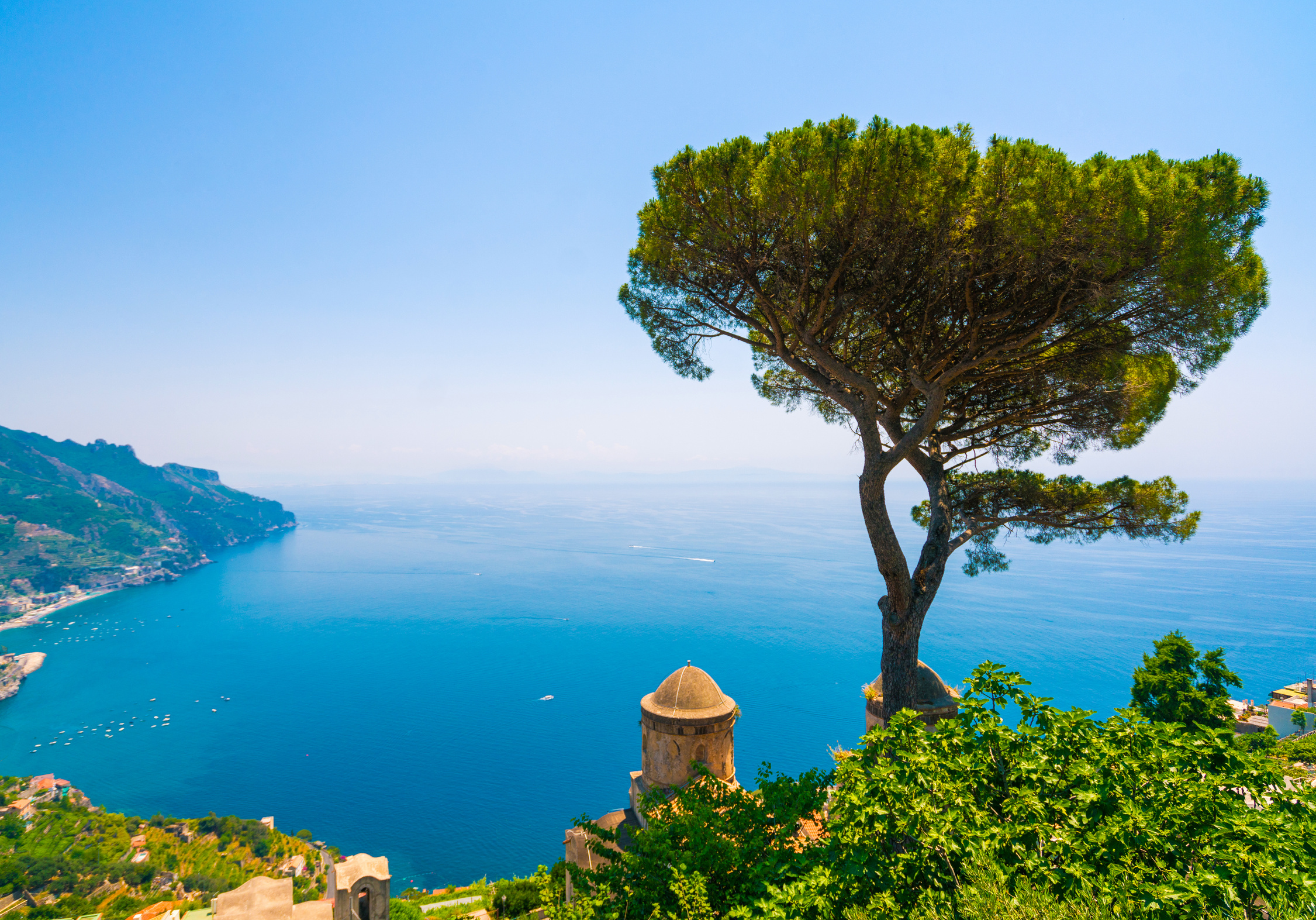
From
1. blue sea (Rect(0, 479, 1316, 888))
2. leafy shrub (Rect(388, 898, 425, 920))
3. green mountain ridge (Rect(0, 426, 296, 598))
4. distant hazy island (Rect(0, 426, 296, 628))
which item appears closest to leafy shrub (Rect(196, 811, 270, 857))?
blue sea (Rect(0, 479, 1316, 888))

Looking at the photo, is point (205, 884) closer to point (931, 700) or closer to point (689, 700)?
point (689, 700)

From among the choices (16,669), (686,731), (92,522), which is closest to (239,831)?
(686,731)

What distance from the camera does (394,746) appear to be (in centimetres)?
3188

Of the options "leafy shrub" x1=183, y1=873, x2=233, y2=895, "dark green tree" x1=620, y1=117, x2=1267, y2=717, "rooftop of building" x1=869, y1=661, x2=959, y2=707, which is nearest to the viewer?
"dark green tree" x1=620, y1=117, x2=1267, y2=717

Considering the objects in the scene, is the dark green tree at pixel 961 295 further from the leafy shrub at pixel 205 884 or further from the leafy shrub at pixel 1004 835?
the leafy shrub at pixel 205 884

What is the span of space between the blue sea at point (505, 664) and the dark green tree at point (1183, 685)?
13280 mm

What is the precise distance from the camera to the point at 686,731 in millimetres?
9383

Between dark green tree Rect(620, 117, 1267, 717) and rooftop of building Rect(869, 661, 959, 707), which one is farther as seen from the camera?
rooftop of building Rect(869, 661, 959, 707)

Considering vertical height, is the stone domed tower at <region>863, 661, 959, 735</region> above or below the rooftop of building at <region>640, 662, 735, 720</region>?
above

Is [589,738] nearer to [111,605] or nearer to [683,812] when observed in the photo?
[683,812]

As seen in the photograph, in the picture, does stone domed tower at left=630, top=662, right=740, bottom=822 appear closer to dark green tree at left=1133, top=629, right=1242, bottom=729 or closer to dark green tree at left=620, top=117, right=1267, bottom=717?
dark green tree at left=620, top=117, right=1267, bottom=717

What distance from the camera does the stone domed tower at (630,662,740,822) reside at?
9.40 metres

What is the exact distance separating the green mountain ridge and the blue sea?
7681 millimetres

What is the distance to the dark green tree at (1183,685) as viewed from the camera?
47.5 ft
